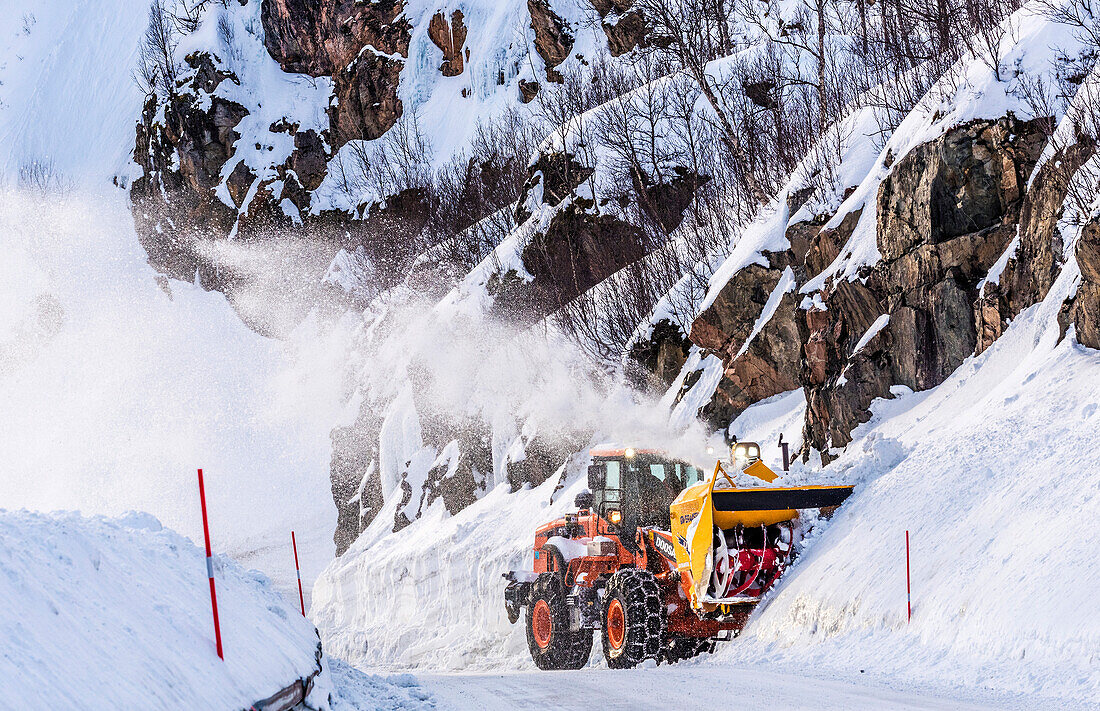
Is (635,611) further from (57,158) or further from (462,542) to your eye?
(57,158)

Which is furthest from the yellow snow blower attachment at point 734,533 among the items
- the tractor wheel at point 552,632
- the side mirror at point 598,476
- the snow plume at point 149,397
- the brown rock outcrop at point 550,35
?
the brown rock outcrop at point 550,35

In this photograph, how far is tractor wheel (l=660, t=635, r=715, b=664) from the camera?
11398mm

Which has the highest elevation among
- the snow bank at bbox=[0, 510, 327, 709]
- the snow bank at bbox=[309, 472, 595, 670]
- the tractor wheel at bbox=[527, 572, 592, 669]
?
the snow bank at bbox=[0, 510, 327, 709]

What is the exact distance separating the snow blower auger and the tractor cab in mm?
12

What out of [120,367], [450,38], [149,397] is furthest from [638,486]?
[120,367]

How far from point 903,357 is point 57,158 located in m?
64.2

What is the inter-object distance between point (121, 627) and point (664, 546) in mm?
7494

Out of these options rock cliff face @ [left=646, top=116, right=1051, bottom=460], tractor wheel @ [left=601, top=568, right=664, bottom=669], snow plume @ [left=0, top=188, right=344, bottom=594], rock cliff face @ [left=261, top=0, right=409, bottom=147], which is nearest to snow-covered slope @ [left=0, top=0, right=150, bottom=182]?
snow plume @ [left=0, top=188, right=344, bottom=594]

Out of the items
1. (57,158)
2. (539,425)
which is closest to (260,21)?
(57,158)

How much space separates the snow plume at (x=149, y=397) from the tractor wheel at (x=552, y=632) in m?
26.1

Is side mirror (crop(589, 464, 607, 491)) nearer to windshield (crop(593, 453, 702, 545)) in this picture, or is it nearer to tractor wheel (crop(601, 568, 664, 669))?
windshield (crop(593, 453, 702, 545))

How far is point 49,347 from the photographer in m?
60.8

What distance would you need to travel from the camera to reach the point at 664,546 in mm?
11695

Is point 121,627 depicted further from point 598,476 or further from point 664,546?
point 598,476
